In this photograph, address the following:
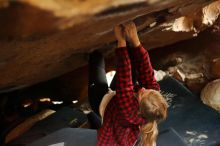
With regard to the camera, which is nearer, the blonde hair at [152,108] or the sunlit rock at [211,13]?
the blonde hair at [152,108]

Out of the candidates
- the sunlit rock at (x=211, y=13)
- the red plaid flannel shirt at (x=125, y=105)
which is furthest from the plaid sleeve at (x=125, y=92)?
the sunlit rock at (x=211, y=13)

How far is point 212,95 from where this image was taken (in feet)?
9.44

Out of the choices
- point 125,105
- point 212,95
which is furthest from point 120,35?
point 212,95

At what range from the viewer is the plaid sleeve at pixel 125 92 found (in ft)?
5.06

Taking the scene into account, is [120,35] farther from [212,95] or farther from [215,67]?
[215,67]

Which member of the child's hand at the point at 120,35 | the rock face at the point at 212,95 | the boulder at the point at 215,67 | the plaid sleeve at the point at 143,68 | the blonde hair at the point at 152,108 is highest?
the child's hand at the point at 120,35

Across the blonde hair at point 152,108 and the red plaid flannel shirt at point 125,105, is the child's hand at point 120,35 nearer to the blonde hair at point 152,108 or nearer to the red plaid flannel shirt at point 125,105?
the red plaid flannel shirt at point 125,105

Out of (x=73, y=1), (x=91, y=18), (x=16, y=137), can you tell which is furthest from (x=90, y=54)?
(x=73, y=1)

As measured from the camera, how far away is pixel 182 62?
317cm

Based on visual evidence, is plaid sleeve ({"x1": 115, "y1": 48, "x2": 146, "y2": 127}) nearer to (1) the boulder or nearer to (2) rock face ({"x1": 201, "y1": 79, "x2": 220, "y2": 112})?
(2) rock face ({"x1": 201, "y1": 79, "x2": 220, "y2": 112})

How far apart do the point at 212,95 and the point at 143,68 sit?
56.3 inches

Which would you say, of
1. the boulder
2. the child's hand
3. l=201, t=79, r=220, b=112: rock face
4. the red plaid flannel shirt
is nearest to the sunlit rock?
the boulder

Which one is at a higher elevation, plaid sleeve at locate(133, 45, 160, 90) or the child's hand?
the child's hand

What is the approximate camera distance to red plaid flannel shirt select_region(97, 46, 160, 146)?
61.2 inches
